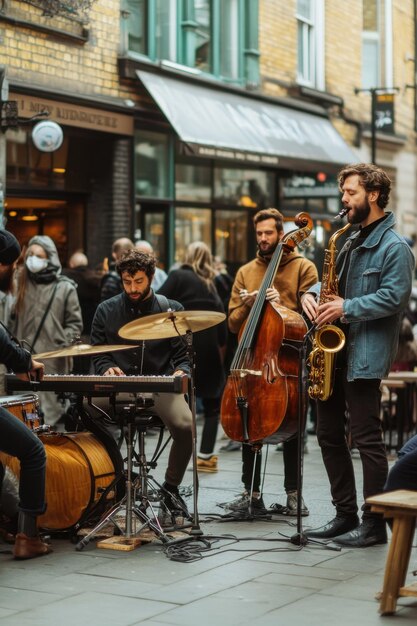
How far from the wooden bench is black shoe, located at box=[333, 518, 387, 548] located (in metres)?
1.37

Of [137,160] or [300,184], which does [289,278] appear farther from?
[300,184]

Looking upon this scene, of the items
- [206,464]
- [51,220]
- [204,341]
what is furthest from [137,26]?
[206,464]

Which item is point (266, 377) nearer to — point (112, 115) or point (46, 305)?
point (46, 305)

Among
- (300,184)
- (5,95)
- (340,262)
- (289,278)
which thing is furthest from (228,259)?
(340,262)

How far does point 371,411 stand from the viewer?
22.8 ft

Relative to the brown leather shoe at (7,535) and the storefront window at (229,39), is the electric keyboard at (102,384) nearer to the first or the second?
the brown leather shoe at (7,535)

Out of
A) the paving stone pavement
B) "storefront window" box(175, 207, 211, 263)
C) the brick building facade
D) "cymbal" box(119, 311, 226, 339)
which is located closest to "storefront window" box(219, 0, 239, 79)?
the brick building facade

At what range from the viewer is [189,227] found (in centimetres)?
1678

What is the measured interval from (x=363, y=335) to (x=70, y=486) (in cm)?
193

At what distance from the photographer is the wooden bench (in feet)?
17.7

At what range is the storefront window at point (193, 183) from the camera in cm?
1658

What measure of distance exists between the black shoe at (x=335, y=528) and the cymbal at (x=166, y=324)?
1396 millimetres

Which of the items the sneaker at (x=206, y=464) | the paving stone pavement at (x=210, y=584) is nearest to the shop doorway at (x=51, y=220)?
the sneaker at (x=206, y=464)

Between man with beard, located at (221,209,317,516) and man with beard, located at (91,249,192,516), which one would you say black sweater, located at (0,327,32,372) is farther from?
man with beard, located at (221,209,317,516)
